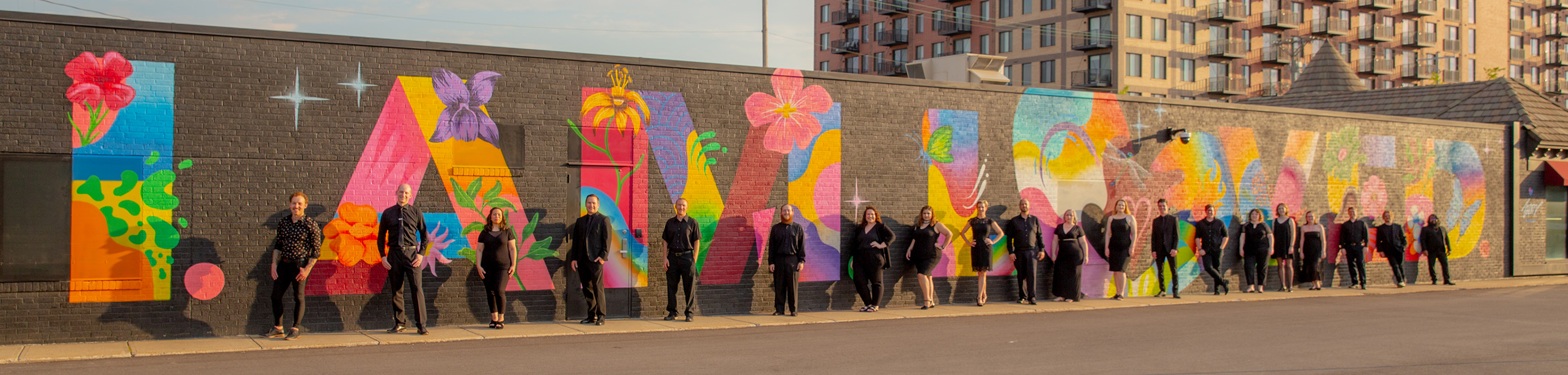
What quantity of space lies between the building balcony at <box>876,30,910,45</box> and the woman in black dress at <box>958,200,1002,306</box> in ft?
195

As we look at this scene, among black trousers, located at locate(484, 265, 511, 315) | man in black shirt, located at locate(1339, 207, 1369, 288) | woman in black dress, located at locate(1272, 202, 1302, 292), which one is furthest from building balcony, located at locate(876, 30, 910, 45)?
black trousers, located at locate(484, 265, 511, 315)

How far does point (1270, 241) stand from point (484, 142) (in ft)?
40.1

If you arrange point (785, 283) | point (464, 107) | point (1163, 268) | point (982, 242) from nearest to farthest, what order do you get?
point (464, 107) < point (785, 283) < point (982, 242) < point (1163, 268)

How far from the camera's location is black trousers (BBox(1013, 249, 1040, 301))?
1556 cm

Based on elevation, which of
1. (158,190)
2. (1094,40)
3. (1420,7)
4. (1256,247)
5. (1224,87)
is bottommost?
(1256,247)

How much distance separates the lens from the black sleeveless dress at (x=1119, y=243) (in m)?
16.4

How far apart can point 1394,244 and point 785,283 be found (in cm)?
1185

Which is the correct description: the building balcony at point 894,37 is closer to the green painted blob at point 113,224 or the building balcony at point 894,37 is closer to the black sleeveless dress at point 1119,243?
the black sleeveless dress at point 1119,243

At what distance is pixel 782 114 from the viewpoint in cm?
1430

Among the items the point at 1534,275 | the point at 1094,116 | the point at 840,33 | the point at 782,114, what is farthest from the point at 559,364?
the point at 840,33

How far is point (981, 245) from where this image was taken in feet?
50.0

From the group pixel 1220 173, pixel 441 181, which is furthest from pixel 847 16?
pixel 441 181

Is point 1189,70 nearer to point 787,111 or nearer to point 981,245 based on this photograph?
point 981,245

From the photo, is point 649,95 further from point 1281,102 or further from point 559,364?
point 1281,102
